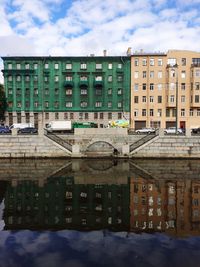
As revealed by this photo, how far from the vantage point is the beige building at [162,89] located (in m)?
76.6

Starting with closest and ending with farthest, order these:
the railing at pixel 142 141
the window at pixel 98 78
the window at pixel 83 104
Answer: the railing at pixel 142 141
the window at pixel 83 104
the window at pixel 98 78

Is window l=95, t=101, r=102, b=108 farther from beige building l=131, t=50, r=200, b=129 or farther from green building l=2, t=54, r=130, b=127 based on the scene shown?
beige building l=131, t=50, r=200, b=129

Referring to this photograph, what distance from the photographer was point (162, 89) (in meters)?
77.4

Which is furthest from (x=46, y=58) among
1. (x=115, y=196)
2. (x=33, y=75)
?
(x=115, y=196)

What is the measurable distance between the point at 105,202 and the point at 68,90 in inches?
2340

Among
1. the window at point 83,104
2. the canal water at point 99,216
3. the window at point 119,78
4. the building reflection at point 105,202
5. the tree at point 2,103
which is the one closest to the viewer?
the canal water at point 99,216

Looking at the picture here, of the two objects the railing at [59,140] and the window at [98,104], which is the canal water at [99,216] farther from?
the window at [98,104]

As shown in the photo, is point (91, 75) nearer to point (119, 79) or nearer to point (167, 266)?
point (119, 79)

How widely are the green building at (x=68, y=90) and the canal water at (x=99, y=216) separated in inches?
1737

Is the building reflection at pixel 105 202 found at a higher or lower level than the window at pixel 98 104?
lower

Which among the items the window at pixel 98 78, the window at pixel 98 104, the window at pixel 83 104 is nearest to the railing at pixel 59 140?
the window at pixel 83 104

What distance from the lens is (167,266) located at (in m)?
11.7

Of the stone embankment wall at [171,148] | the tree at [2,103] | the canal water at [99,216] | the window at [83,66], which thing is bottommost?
the canal water at [99,216]

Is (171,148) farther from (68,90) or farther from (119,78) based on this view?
(68,90)
